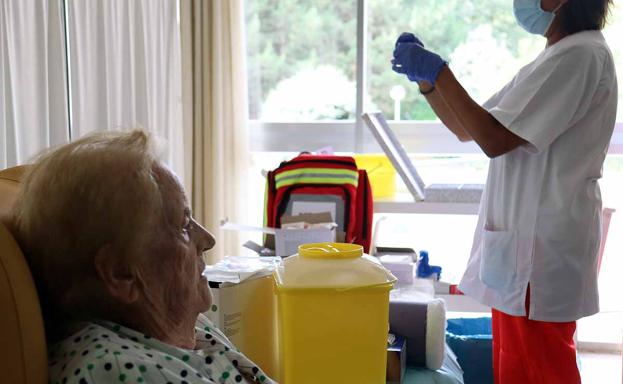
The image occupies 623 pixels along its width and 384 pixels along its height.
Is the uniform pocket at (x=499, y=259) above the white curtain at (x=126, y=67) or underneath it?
underneath

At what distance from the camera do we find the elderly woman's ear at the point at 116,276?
95 centimetres

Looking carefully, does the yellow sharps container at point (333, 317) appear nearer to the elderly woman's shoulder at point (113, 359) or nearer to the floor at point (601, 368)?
the elderly woman's shoulder at point (113, 359)

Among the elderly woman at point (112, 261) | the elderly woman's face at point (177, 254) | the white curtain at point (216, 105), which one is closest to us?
the elderly woman at point (112, 261)

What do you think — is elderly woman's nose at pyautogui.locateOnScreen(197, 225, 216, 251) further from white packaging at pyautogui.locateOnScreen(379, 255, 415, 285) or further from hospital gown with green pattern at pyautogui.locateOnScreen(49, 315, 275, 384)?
white packaging at pyautogui.locateOnScreen(379, 255, 415, 285)

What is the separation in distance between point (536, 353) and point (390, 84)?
6.23 ft

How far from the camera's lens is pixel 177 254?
3.43ft

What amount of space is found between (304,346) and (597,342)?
2.56 metres

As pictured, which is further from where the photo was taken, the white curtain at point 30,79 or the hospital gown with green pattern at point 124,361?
the white curtain at point 30,79

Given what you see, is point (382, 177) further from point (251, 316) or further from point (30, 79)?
point (251, 316)

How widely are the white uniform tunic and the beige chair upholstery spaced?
134 cm

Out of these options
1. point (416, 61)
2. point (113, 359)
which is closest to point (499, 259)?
point (416, 61)

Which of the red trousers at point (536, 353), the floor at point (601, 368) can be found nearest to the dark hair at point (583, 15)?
the red trousers at point (536, 353)

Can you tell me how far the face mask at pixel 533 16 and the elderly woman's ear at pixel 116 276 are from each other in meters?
1.43

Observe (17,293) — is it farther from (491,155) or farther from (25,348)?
(491,155)
